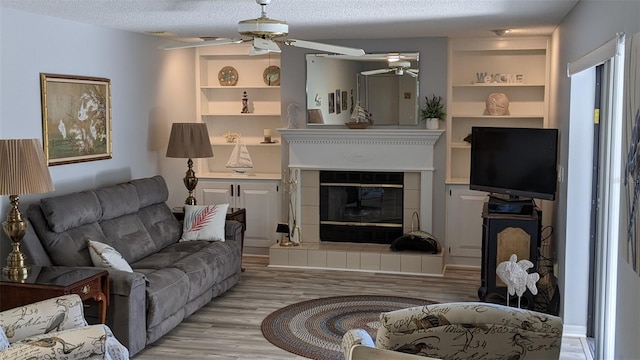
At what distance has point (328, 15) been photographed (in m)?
5.38

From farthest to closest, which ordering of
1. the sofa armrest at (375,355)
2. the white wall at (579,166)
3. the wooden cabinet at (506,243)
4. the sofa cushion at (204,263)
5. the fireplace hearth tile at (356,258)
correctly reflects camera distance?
the fireplace hearth tile at (356,258) → the wooden cabinet at (506,243) → the sofa cushion at (204,263) → the white wall at (579,166) → the sofa armrest at (375,355)

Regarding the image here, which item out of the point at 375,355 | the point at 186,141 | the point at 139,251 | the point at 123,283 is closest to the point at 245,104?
the point at 186,141

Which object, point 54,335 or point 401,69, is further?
point 401,69

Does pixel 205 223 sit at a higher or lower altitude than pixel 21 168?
lower

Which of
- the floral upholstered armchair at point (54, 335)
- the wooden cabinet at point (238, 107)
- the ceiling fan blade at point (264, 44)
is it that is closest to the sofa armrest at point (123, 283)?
the floral upholstered armchair at point (54, 335)

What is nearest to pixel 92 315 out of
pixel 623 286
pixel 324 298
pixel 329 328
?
pixel 329 328

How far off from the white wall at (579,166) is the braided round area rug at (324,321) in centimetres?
138

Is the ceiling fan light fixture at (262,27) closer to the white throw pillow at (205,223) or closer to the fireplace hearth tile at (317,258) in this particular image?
the white throw pillow at (205,223)

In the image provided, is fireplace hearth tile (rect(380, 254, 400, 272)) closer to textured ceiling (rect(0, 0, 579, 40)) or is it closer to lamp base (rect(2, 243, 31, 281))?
textured ceiling (rect(0, 0, 579, 40))

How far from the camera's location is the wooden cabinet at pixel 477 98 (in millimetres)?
7148

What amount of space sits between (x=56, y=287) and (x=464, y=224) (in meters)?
4.36

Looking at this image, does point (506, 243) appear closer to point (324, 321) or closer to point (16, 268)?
point (324, 321)

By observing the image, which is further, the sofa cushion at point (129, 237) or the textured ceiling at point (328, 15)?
the sofa cushion at point (129, 237)

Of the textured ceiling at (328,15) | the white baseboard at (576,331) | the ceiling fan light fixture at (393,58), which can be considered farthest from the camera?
the ceiling fan light fixture at (393,58)
